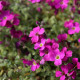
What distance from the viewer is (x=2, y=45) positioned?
2559mm

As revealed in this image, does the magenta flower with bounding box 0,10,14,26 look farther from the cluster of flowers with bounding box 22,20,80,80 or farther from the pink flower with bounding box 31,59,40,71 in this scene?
the pink flower with bounding box 31,59,40,71

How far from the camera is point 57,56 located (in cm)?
186

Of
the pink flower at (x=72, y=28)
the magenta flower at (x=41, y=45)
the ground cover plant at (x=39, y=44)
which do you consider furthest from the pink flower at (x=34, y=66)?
the pink flower at (x=72, y=28)

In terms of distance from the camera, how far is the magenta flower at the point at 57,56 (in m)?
1.80

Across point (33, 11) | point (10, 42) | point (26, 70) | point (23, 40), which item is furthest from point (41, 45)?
point (33, 11)

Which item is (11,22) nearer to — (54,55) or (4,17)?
(4,17)

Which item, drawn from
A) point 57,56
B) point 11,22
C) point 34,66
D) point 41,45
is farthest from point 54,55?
point 11,22

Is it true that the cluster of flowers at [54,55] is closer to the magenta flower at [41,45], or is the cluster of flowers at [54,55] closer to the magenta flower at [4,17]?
the magenta flower at [41,45]

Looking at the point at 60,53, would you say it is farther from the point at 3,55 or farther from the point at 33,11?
the point at 33,11

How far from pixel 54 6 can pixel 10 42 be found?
2.71 feet

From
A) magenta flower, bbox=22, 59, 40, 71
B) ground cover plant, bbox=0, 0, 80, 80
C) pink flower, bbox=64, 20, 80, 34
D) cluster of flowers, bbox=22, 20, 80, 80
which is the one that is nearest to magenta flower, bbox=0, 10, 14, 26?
ground cover plant, bbox=0, 0, 80, 80

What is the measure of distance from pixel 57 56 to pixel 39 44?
235mm

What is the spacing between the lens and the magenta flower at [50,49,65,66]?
180 centimetres

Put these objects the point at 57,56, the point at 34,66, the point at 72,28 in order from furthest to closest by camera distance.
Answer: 1. the point at 72,28
2. the point at 34,66
3. the point at 57,56
